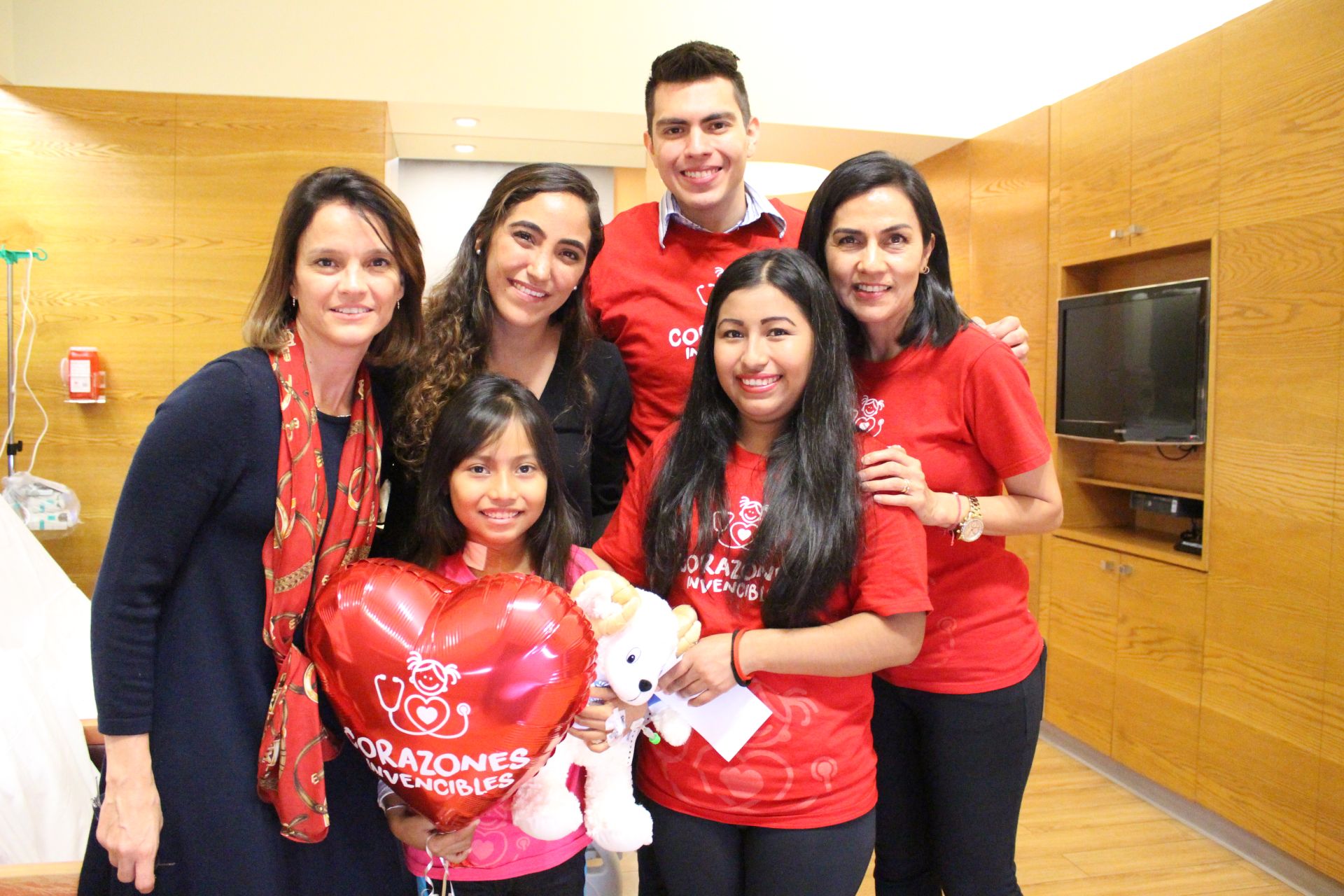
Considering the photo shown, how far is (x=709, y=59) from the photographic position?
6.01 feet

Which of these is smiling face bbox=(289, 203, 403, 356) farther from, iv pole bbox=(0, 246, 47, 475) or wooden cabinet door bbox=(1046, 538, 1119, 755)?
wooden cabinet door bbox=(1046, 538, 1119, 755)

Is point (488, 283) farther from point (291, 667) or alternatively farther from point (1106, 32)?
point (1106, 32)

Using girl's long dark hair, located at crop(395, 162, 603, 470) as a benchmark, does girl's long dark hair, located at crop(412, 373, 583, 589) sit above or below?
below

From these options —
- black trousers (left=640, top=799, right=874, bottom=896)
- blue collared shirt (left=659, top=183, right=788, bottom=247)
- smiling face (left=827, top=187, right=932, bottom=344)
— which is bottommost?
black trousers (left=640, top=799, right=874, bottom=896)

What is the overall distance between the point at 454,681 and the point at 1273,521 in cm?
268

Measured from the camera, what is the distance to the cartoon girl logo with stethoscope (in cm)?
117

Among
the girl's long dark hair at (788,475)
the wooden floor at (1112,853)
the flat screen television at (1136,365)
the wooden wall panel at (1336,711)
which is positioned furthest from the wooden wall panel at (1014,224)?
the girl's long dark hair at (788,475)

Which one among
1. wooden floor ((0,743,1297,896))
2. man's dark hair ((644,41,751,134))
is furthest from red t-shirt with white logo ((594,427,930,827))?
wooden floor ((0,743,1297,896))

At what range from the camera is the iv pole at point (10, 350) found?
338 cm

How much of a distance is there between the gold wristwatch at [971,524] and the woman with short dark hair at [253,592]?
3.17ft

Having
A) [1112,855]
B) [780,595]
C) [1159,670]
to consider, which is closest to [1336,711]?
[1159,670]

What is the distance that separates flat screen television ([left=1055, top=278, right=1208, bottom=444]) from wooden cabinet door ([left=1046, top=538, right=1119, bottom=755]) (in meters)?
0.51

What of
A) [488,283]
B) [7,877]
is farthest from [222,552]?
[7,877]

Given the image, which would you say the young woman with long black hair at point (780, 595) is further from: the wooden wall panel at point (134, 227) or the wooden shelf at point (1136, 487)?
the wooden wall panel at point (134, 227)
